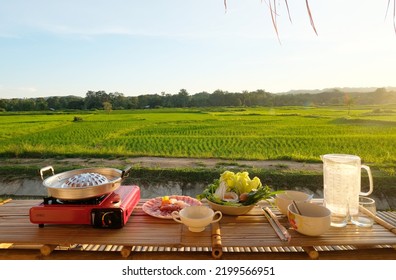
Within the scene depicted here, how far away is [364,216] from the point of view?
5.52ft

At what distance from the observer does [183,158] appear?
6.82 m

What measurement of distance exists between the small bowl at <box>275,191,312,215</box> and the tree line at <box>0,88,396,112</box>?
1692cm

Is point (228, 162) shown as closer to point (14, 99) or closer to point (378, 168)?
point (378, 168)

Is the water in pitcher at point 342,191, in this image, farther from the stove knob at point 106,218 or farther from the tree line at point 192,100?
the tree line at point 192,100

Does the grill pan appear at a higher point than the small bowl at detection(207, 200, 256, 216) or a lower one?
higher

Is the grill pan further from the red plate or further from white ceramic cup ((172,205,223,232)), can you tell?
white ceramic cup ((172,205,223,232))

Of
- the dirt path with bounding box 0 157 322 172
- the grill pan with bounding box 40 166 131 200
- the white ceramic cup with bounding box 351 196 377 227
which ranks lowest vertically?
the dirt path with bounding box 0 157 322 172

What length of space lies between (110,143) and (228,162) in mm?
4544

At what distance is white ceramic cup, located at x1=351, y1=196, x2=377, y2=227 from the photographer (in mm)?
1588

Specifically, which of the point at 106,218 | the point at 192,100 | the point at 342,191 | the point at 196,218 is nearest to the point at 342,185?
the point at 342,191

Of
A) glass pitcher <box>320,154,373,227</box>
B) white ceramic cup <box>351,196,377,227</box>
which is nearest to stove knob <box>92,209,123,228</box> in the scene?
glass pitcher <box>320,154,373,227</box>

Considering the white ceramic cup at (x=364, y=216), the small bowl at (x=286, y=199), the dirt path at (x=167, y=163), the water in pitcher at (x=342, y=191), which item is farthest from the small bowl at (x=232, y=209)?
the dirt path at (x=167, y=163)

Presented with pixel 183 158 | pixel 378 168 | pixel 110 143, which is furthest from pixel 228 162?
pixel 110 143

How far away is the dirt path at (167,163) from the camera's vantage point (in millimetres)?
6031
